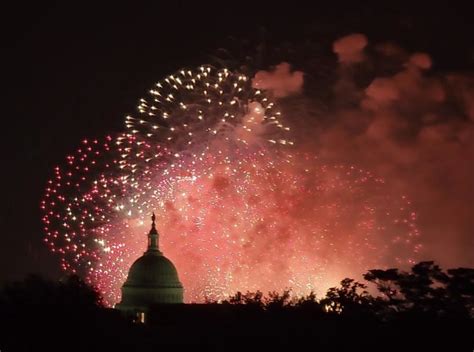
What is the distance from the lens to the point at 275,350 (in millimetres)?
A: 57219

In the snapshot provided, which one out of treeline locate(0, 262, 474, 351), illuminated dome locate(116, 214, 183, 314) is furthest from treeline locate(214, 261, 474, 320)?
illuminated dome locate(116, 214, 183, 314)

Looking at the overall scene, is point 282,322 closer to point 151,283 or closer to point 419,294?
point 419,294

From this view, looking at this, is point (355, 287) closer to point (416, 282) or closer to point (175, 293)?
point (416, 282)

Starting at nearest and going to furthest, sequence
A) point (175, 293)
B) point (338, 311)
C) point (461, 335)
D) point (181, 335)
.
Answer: point (461, 335), point (181, 335), point (338, 311), point (175, 293)

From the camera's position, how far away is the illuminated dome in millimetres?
105562

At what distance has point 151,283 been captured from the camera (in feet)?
350

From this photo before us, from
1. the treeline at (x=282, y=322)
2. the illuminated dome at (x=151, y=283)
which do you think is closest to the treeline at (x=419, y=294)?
the treeline at (x=282, y=322)

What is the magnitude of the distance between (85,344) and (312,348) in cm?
1107

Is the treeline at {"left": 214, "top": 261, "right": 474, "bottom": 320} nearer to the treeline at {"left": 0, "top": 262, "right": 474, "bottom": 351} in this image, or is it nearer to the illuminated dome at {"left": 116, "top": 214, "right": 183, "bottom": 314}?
the treeline at {"left": 0, "top": 262, "right": 474, "bottom": 351}

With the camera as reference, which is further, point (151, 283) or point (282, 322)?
point (151, 283)

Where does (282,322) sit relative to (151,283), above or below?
below

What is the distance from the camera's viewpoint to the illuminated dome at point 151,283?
346 feet

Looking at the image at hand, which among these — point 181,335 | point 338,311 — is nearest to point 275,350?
point 181,335

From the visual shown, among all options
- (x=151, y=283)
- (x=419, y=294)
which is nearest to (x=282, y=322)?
(x=419, y=294)
